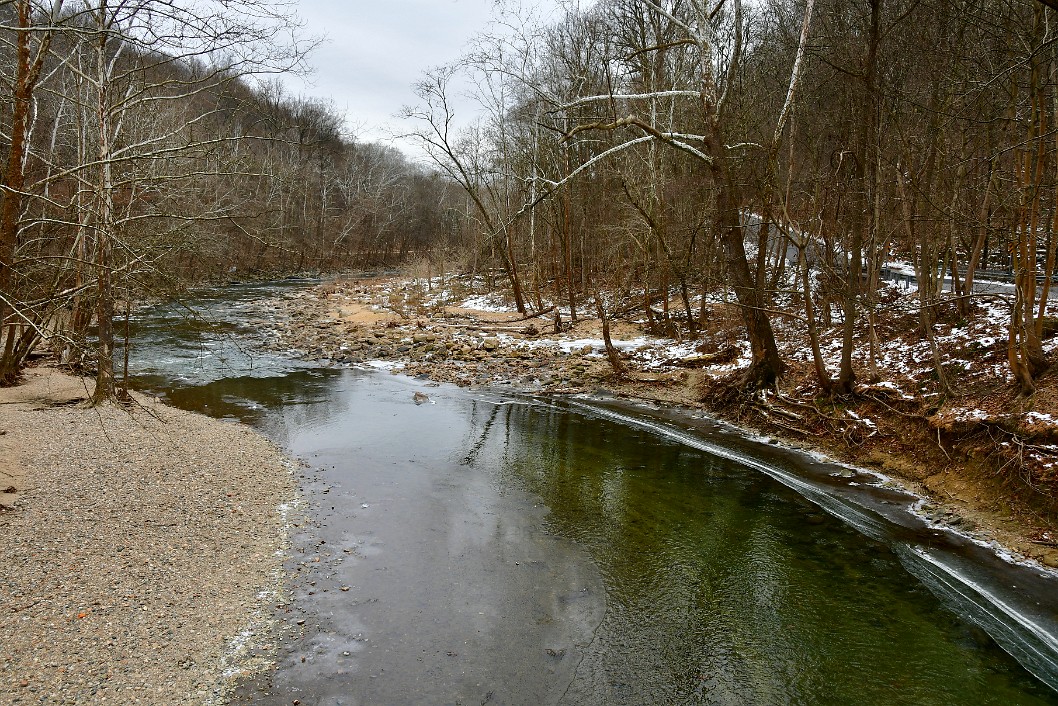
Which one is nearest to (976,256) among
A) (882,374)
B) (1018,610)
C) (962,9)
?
(882,374)

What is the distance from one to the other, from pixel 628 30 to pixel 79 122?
646 inches

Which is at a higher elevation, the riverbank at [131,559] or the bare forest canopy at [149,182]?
the bare forest canopy at [149,182]

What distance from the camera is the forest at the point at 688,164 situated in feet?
25.0

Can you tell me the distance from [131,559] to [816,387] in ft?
37.1

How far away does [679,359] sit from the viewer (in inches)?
680

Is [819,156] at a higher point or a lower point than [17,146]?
higher

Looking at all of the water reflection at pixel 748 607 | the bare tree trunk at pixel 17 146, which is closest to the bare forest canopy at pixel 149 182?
the bare tree trunk at pixel 17 146

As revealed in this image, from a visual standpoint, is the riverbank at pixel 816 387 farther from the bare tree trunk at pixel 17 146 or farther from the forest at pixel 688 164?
the bare tree trunk at pixel 17 146

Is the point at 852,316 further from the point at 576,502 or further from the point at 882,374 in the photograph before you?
the point at 576,502

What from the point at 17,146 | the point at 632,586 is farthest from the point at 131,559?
the point at 632,586

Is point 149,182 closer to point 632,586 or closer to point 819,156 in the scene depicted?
point 632,586

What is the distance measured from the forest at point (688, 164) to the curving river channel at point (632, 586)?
2878 millimetres

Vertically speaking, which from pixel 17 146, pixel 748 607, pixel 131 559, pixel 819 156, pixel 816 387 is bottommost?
pixel 748 607

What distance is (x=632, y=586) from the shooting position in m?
7.02
